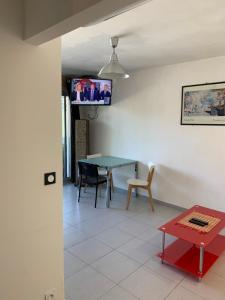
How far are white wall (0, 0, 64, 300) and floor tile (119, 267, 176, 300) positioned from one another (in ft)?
2.65

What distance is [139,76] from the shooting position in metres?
4.42

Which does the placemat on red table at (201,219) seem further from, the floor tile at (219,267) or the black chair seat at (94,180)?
the black chair seat at (94,180)

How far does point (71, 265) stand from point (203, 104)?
2.87 meters

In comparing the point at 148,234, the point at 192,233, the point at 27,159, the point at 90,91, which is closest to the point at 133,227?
the point at 148,234

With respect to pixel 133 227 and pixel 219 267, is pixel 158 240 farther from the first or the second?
pixel 219 267

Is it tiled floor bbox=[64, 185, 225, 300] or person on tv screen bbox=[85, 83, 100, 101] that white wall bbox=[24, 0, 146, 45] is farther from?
person on tv screen bbox=[85, 83, 100, 101]

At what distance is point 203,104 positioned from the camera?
144 inches

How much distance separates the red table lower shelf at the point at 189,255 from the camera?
2.40 m

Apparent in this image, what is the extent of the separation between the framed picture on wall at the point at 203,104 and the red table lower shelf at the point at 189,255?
67.1 inches

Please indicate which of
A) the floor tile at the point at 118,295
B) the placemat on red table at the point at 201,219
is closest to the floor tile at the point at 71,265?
the floor tile at the point at 118,295

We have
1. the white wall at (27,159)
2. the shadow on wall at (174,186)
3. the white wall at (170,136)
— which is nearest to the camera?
the white wall at (27,159)

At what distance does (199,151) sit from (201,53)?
1434 mm

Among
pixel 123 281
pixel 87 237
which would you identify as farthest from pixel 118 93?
pixel 123 281

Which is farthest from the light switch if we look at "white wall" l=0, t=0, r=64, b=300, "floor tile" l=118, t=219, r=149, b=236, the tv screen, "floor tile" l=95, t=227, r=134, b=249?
the tv screen
